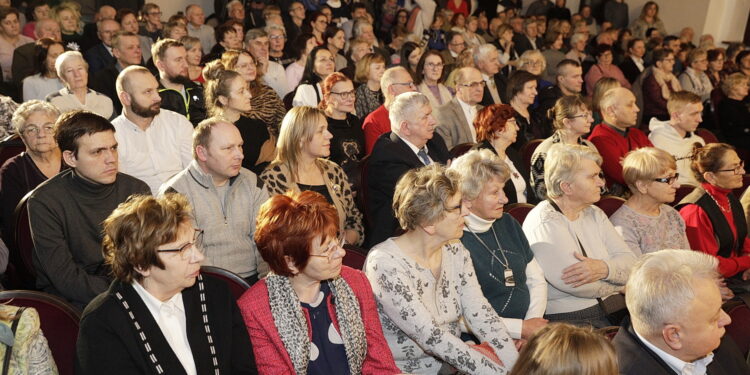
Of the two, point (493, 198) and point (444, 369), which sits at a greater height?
point (493, 198)

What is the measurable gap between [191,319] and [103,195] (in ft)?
3.41

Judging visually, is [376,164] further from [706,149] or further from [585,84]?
[585,84]

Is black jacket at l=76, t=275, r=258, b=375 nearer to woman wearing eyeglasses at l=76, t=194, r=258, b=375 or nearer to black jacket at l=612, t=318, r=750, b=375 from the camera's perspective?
woman wearing eyeglasses at l=76, t=194, r=258, b=375

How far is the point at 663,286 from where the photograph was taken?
7.17 feet

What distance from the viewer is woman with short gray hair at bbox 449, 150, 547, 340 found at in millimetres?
3076

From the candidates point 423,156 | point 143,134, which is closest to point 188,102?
point 143,134

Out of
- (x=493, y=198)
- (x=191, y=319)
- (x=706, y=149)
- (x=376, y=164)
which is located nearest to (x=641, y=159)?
(x=706, y=149)

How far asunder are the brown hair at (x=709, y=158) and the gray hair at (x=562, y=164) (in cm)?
98

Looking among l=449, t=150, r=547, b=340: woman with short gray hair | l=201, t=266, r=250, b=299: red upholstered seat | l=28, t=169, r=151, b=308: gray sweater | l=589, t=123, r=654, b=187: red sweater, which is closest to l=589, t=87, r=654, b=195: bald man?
l=589, t=123, r=654, b=187: red sweater

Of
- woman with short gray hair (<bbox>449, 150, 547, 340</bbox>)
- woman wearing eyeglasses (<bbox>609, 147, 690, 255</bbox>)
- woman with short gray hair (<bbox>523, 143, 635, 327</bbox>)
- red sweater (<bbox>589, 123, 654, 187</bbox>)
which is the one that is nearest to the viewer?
woman with short gray hair (<bbox>449, 150, 547, 340</bbox>)

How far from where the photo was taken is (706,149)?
4082 millimetres

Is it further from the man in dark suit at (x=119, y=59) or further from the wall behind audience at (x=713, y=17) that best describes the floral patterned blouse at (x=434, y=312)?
the wall behind audience at (x=713, y=17)

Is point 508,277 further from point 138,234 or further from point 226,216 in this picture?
point 138,234

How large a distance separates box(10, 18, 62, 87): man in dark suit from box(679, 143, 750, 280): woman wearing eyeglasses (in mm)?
5457
